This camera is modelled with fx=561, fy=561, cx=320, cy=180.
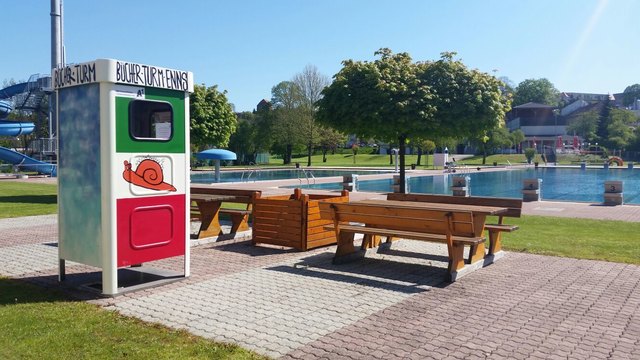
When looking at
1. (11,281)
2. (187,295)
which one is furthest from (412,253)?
(11,281)

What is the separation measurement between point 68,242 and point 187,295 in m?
1.71

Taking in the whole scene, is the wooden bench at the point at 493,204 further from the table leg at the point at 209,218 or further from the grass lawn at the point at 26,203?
the grass lawn at the point at 26,203

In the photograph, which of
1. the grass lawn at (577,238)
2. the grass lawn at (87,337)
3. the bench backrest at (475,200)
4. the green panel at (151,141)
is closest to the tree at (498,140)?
the grass lawn at (577,238)

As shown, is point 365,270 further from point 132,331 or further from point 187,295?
point 132,331

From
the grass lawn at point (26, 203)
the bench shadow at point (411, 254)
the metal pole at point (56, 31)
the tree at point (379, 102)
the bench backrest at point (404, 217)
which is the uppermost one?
the metal pole at point (56, 31)

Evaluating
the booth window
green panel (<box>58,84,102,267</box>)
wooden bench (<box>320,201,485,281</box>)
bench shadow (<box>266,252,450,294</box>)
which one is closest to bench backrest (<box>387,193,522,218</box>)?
wooden bench (<box>320,201,485,281</box>)

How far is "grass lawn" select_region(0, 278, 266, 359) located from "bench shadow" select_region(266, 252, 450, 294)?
8.98ft

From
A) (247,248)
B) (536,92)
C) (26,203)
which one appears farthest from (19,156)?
(536,92)

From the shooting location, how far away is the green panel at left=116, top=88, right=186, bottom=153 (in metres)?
6.34

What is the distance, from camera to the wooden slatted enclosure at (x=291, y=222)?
30.6ft

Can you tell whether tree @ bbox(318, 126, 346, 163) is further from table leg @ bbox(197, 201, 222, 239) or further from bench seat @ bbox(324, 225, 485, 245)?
bench seat @ bbox(324, 225, 485, 245)

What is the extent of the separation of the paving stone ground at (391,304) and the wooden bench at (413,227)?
10.8 inches

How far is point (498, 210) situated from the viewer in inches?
313

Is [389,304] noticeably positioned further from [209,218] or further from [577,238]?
[577,238]
